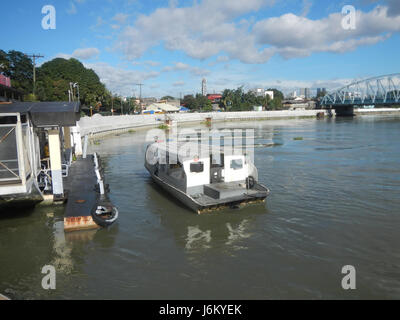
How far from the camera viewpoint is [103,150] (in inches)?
1324

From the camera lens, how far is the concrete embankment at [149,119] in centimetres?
4749

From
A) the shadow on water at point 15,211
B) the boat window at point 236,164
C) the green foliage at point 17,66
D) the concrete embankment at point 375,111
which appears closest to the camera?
the shadow on water at point 15,211

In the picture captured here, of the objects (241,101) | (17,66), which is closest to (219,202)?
(17,66)

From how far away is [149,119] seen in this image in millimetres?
71000

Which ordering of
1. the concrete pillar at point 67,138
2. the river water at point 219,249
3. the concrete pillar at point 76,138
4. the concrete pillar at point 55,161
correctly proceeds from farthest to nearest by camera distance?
the concrete pillar at point 76,138 → the concrete pillar at point 67,138 → the concrete pillar at point 55,161 → the river water at point 219,249

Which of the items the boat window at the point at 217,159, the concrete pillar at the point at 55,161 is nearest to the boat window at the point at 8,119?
the concrete pillar at the point at 55,161

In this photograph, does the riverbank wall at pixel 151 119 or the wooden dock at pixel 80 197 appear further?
the riverbank wall at pixel 151 119

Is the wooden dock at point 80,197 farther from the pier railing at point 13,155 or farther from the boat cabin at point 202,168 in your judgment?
the boat cabin at point 202,168

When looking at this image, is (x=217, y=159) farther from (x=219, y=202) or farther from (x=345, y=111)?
(x=345, y=111)

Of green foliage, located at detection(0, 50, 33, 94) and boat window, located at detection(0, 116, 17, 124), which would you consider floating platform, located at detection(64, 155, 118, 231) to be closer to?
boat window, located at detection(0, 116, 17, 124)

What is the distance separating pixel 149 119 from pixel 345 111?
93.1 meters

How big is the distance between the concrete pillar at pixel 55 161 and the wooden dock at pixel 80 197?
1.84ft

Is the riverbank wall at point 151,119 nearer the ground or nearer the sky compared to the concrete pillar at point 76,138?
nearer the sky

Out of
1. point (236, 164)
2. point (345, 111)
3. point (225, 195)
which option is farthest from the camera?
point (345, 111)
